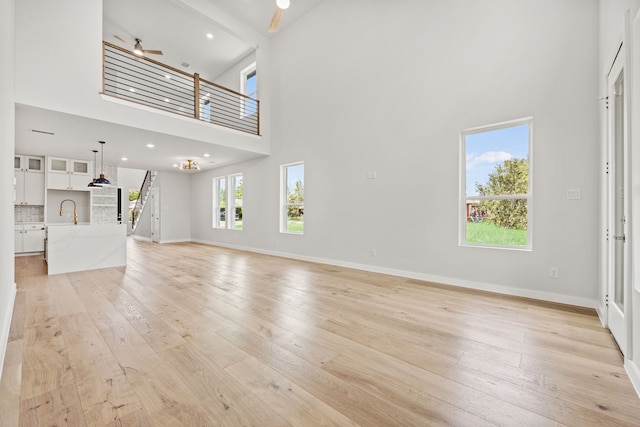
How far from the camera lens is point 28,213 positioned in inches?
278

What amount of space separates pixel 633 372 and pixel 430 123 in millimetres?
3417

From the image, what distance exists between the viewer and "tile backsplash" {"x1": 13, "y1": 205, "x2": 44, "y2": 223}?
697cm

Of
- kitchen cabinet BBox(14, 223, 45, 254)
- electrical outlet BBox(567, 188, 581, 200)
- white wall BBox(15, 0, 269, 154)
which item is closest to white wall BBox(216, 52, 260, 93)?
white wall BBox(15, 0, 269, 154)

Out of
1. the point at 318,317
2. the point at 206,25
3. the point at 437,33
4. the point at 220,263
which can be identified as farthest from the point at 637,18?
the point at 206,25

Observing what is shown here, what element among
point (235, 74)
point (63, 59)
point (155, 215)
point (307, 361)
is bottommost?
point (307, 361)

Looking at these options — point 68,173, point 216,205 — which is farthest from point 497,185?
point 68,173

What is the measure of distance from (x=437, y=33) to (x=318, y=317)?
4.37 meters

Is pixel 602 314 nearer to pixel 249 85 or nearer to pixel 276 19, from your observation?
pixel 276 19

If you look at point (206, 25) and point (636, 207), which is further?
point (206, 25)

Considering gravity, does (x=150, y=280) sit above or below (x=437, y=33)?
below

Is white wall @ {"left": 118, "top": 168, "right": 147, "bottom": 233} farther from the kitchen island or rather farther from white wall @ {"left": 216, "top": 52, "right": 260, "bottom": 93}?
the kitchen island

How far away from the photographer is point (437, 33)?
4.12m

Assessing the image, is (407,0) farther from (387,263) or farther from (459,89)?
(387,263)

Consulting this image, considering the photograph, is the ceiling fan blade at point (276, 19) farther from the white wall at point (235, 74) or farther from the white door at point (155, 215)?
the white door at point (155, 215)
